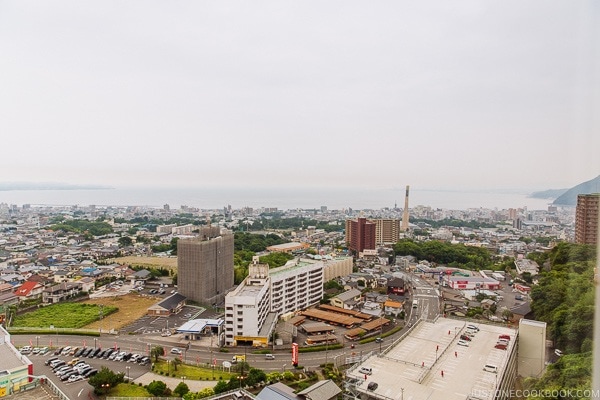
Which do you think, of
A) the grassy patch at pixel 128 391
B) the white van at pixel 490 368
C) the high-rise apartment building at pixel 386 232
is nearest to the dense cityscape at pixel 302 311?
the white van at pixel 490 368

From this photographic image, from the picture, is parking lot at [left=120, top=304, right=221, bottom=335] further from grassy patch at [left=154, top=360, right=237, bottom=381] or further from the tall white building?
grassy patch at [left=154, top=360, right=237, bottom=381]

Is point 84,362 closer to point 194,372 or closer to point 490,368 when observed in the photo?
point 194,372

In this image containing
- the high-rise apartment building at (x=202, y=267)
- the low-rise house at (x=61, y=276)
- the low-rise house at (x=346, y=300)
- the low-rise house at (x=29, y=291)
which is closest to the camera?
the low-rise house at (x=346, y=300)

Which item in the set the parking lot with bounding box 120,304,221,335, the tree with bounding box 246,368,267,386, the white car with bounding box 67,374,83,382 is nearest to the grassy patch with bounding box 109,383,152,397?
the white car with bounding box 67,374,83,382

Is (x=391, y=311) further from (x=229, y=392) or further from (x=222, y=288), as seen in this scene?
(x=229, y=392)

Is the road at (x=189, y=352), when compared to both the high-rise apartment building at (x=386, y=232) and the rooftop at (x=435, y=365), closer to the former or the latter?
the rooftop at (x=435, y=365)

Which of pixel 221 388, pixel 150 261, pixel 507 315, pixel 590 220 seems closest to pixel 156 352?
pixel 221 388
